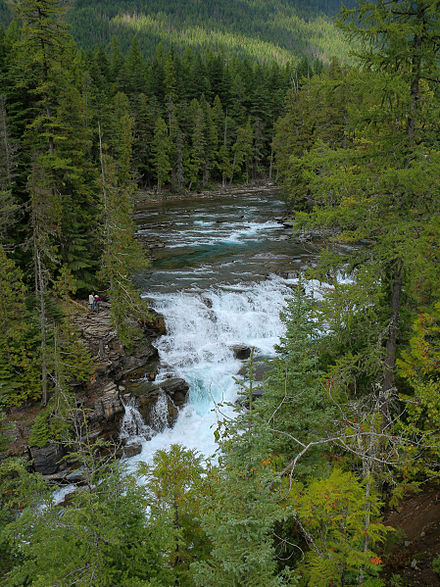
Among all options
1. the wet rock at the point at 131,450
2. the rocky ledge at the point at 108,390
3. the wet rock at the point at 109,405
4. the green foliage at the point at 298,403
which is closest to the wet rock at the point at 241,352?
the rocky ledge at the point at 108,390

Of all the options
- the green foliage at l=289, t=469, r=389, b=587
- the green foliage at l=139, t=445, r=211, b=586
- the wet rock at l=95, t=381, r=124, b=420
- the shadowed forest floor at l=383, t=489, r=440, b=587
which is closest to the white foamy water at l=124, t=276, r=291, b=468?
the wet rock at l=95, t=381, r=124, b=420

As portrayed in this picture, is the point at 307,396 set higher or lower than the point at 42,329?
higher

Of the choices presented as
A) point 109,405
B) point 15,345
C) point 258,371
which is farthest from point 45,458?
point 258,371

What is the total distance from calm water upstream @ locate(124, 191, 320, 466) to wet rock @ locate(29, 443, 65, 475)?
2648 millimetres

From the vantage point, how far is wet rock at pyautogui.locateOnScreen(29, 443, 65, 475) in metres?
13.5

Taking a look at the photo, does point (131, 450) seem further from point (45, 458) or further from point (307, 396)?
point (307, 396)

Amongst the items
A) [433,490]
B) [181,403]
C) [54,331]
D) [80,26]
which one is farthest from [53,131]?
[80,26]

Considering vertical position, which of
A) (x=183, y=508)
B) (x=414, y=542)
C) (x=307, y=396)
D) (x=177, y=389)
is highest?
(x=307, y=396)

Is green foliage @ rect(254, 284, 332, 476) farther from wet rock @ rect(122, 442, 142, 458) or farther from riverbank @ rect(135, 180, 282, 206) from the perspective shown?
riverbank @ rect(135, 180, 282, 206)

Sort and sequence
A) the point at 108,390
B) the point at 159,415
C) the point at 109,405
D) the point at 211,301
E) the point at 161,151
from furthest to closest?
the point at 161,151, the point at 211,301, the point at 108,390, the point at 159,415, the point at 109,405

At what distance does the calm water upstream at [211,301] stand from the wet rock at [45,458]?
265 centimetres

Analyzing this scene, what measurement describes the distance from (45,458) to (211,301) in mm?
11494

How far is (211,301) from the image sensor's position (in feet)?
73.6

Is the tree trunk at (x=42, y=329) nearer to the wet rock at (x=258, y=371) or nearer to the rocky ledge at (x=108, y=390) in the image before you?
the rocky ledge at (x=108, y=390)
